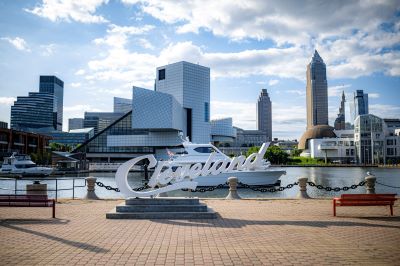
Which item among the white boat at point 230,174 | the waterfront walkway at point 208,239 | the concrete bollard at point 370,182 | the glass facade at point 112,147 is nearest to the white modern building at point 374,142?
the glass facade at point 112,147

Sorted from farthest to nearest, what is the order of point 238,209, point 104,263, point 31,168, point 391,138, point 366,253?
1. point 391,138
2. point 31,168
3. point 238,209
4. point 366,253
5. point 104,263

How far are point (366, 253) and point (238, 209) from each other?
783 cm

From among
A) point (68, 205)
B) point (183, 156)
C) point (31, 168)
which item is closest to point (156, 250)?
point (68, 205)

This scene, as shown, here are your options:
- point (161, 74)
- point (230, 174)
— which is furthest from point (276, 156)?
point (230, 174)

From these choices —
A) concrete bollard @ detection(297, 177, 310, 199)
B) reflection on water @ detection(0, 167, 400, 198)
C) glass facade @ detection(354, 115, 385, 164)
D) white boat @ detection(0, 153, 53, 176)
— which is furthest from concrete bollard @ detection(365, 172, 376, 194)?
glass facade @ detection(354, 115, 385, 164)

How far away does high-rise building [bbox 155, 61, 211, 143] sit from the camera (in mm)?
125000

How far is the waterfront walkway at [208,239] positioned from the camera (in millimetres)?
7914

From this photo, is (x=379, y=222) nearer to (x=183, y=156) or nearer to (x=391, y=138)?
(x=183, y=156)

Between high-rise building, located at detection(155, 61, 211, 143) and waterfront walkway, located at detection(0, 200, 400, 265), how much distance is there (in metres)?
111

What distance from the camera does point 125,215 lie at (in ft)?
43.9

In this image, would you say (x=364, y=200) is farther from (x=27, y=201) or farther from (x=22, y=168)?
(x=22, y=168)

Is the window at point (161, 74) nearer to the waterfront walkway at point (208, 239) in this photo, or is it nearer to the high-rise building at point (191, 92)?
the high-rise building at point (191, 92)

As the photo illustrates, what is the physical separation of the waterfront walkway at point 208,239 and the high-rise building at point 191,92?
111226mm

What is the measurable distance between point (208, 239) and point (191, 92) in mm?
117694
